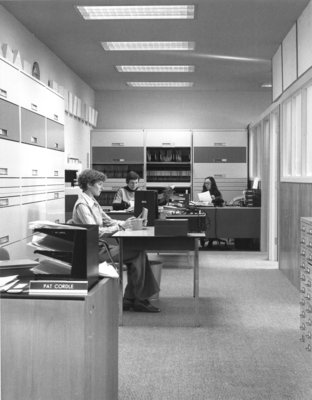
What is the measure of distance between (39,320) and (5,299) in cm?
18

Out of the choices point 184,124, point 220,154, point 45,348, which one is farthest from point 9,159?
point 184,124

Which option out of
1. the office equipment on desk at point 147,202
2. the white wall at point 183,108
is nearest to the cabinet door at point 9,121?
the office equipment on desk at point 147,202

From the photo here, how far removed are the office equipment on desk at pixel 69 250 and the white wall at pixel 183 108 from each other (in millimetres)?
10407

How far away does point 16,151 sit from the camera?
565cm

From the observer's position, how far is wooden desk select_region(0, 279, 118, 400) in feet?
8.11

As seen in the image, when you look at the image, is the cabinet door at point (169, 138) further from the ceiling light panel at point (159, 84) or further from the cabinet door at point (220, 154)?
the ceiling light panel at point (159, 84)

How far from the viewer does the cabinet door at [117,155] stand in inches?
494

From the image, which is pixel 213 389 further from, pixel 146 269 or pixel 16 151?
pixel 16 151

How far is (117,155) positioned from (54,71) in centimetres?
352

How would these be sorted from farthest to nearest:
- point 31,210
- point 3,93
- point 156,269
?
point 156,269 < point 31,210 < point 3,93

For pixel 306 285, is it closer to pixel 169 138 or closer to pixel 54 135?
pixel 54 135

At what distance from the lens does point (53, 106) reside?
733cm

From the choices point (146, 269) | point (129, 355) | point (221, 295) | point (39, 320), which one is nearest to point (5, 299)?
point (39, 320)

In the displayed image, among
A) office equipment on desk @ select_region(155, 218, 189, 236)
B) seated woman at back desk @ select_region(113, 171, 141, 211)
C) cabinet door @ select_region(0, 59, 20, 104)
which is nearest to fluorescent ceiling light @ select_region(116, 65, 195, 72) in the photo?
seated woman at back desk @ select_region(113, 171, 141, 211)
